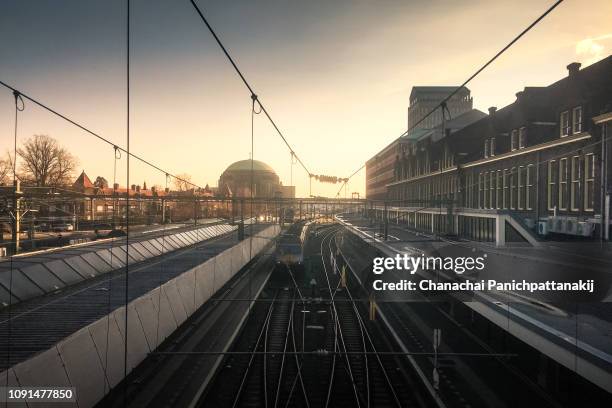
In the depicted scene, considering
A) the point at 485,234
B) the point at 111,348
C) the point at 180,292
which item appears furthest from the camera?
the point at 485,234

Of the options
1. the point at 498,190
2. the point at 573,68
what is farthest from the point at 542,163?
the point at 573,68

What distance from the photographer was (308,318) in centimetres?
1484

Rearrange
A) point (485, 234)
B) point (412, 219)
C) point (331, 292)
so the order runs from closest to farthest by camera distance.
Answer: point (485, 234)
point (331, 292)
point (412, 219)

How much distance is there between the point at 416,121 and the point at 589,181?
9076 mm

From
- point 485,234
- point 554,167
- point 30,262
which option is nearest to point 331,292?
point 485,234

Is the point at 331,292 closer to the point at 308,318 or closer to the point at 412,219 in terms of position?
the point at 308,318

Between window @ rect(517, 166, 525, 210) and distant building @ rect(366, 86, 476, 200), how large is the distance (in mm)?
4606

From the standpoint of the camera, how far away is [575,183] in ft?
45.3

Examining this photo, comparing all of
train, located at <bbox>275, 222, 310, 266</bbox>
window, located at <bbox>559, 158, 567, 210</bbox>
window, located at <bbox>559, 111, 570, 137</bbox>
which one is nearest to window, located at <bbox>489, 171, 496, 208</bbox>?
window, located at <bbox>559, 111, 570, 137</bbox>

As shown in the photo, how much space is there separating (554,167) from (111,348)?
591 inches

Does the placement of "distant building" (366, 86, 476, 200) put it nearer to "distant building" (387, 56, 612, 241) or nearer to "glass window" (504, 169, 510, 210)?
"distant building" (387, 56, 612, 241)

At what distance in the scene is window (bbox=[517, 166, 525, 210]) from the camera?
1622 cm

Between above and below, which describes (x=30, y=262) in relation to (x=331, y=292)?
above

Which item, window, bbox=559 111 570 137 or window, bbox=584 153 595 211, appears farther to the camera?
window, bbox=559 111 570 137
